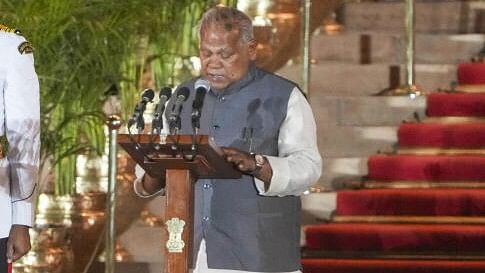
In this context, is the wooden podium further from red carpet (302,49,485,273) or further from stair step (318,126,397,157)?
stair step (318,126,397,157)

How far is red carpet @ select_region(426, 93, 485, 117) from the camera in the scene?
29.9 feet

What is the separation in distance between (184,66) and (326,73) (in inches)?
46.4

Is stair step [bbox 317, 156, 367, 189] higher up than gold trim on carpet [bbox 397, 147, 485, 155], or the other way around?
gold trim on carpet [bbox 397, 147, 485, 155]

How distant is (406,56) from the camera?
953cm

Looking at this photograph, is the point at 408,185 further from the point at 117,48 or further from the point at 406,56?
the point at 117,48

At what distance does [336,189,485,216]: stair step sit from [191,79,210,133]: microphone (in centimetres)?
382

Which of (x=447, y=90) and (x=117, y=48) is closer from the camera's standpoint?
(x=117, y=48)

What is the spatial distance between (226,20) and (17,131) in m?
0.74

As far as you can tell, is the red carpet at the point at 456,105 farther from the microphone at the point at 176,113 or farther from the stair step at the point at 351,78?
the microphone at the point at 176,113

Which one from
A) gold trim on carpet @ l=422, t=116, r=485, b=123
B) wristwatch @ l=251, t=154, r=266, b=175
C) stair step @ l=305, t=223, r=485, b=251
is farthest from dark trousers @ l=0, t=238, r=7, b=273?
gold trim on carpet @ l=422, t=116, r=485, b=123

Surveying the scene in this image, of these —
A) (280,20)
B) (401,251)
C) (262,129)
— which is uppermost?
(280,20)

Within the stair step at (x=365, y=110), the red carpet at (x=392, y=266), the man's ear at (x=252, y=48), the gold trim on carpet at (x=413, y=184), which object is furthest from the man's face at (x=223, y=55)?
the stair step at (x=365, y=110)

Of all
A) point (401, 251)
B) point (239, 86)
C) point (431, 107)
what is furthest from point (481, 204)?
point (239, 86)

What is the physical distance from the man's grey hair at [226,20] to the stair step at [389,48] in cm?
517
